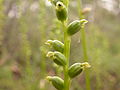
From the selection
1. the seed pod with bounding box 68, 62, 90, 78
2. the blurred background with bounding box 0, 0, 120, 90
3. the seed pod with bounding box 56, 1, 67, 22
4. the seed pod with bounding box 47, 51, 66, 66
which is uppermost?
the blurred background with bounding box 0, 0, 120, 90

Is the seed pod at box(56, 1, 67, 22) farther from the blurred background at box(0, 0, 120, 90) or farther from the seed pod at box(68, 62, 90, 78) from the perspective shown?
the blurred background at box(0, 0, 120, 90)

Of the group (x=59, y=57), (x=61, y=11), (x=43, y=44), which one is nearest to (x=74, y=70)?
(x=59, y=57)

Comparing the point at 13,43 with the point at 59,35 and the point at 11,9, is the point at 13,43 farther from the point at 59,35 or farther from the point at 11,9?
the point at 59,35

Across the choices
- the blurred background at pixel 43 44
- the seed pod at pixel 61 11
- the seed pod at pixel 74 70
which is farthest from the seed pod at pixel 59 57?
the blurred background at pixel 43 44

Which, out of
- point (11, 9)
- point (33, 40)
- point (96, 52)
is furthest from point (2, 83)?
point (96, 52)

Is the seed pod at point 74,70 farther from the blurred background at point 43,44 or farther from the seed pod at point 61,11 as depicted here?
the blurred background at point 43,44

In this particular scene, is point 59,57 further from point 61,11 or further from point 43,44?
point 43,44

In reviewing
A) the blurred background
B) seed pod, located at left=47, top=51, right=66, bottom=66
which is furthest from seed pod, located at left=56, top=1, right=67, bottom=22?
the blurred background
